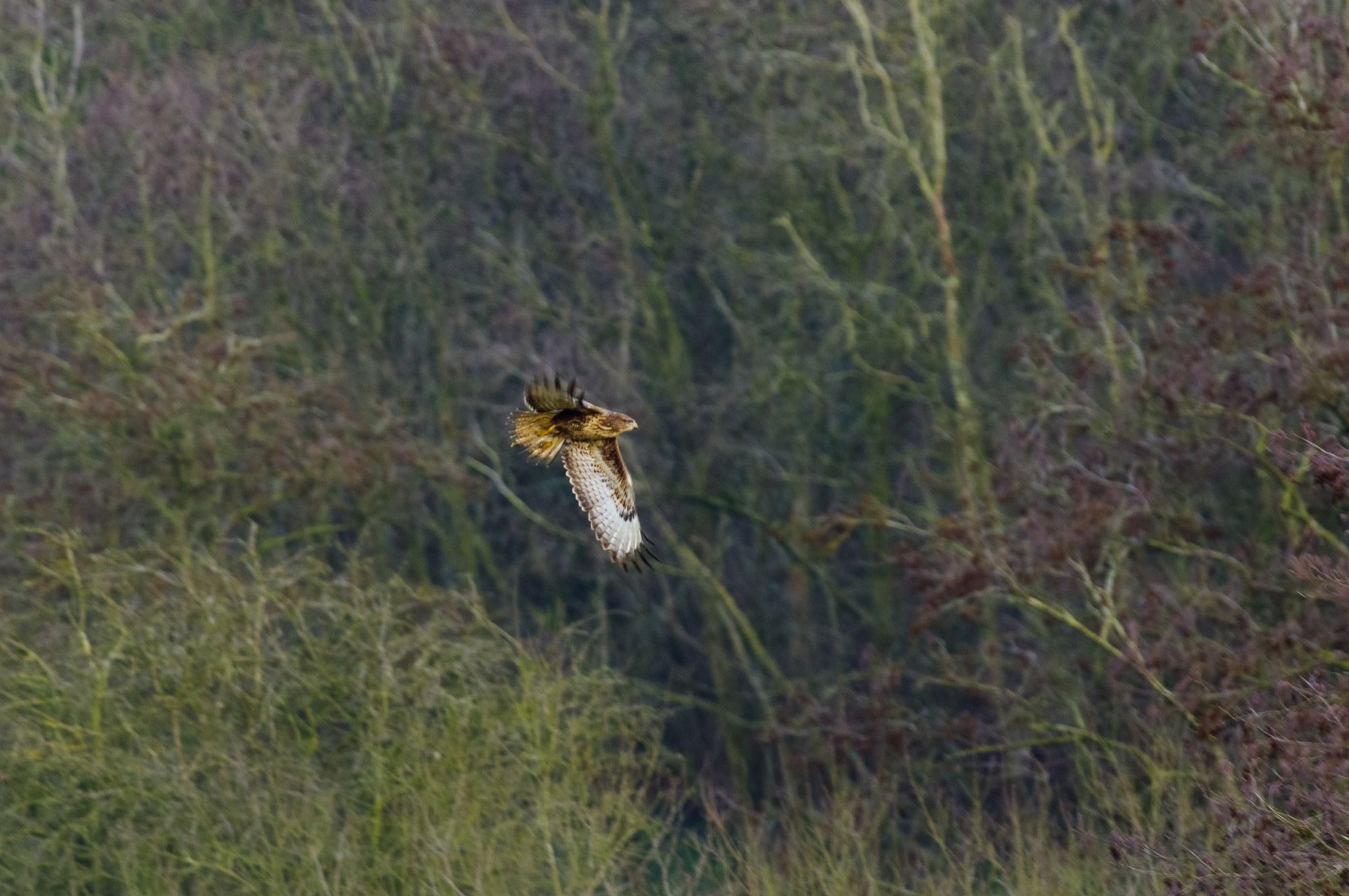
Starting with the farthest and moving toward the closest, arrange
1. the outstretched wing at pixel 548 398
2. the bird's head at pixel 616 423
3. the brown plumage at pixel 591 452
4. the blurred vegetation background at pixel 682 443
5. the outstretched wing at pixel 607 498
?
1. the blurred vegetation background at pixel 682 443
2. the outstretched wing at pixel 607 498
3. the bird's head at pixel 616 423
4. the brown plumage at pixel 591 452
5. the outstretched wing at pixel 548 398

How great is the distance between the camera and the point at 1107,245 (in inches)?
701

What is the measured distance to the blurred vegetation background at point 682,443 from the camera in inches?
522

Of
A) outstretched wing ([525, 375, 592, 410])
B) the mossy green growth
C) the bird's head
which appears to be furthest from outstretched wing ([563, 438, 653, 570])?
the mossy green growth

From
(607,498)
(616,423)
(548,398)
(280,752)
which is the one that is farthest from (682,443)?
(548,398)

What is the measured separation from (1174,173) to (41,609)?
1033 cm

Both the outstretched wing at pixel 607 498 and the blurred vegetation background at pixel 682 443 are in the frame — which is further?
the blurred vegetation background at pixel 682 443

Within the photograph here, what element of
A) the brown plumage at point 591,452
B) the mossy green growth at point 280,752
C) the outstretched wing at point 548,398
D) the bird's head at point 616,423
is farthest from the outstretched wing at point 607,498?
the mossy green growth at point 280,752

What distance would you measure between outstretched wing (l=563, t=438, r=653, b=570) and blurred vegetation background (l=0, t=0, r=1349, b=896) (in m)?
2.49

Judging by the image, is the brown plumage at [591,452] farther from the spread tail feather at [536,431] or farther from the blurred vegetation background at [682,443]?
the blurred vegetation background at [682,443]

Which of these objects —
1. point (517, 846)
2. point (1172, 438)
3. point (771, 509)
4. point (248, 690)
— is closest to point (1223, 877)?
point (517, 846)

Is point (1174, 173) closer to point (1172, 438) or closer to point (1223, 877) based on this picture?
point (1172, 438)

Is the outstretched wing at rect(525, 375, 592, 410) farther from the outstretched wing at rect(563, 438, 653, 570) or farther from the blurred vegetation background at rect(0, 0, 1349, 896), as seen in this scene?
the blurred vegetation background at rect(0, 0, 1349, 896)

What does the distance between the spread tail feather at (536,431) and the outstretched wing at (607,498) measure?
2.18 feet

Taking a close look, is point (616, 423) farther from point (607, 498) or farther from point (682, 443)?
point (682, 443)
